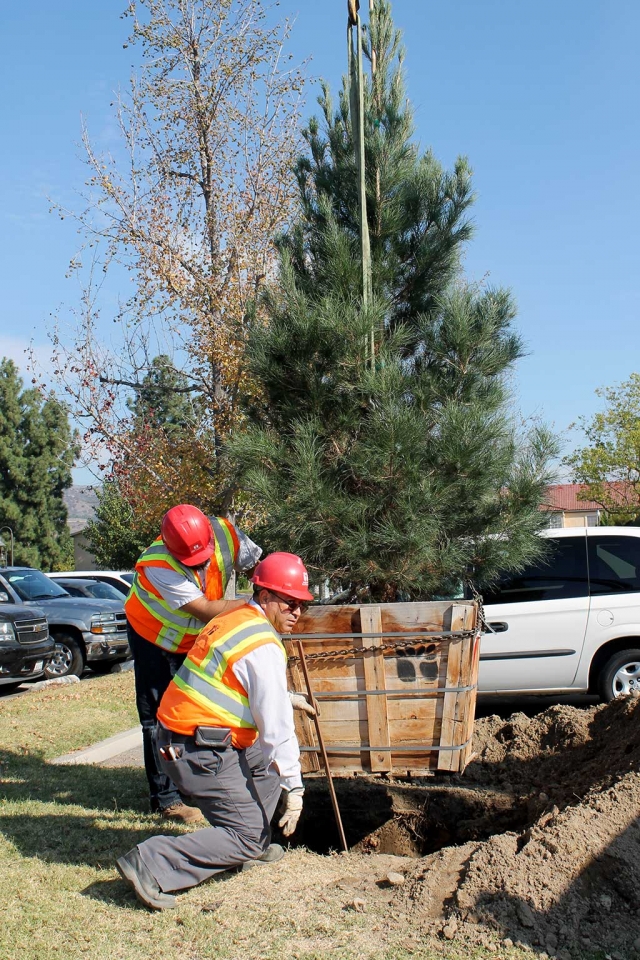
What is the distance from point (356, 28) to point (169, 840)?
5333mm

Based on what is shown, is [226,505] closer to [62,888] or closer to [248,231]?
[248,231]

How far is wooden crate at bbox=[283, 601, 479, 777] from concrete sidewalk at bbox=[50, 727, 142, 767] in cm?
271

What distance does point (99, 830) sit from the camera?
4.86m

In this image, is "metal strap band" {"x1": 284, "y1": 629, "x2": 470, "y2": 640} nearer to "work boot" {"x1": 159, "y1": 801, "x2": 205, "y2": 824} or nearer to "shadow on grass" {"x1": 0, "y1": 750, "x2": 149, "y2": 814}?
"work boot" {"x1": 159, "y1": 801, "x2": 205, "y2": 824}

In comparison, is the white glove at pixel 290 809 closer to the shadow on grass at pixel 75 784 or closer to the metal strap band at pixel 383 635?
the metal strap band at pixel 383 635

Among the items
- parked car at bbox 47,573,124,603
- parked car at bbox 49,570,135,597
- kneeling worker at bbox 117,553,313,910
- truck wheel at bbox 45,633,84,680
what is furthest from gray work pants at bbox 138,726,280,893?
parked car at bbox 49,570,135,597

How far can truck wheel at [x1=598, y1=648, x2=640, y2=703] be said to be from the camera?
26.2 ft

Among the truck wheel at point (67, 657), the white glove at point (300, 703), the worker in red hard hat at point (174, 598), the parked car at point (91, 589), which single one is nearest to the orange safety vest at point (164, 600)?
the worker in red hard hat at point (174, 598)

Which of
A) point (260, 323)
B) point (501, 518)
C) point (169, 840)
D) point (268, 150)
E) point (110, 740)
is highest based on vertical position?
point (268, 150)

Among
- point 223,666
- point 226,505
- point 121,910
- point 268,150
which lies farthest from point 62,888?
point 268,150

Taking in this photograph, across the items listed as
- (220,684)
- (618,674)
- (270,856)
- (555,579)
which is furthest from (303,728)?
(618,674)

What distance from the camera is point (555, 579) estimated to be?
8188 millimetres

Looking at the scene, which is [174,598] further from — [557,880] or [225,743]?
[557,880]

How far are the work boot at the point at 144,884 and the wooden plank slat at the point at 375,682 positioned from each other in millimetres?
1378
